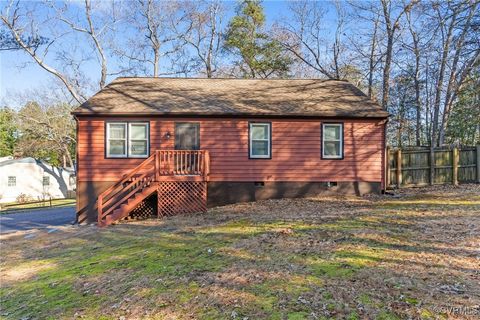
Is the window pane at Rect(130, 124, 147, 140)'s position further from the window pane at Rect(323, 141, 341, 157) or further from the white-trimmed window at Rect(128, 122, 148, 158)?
the window pane at Rect(323, 141, 341, 157)

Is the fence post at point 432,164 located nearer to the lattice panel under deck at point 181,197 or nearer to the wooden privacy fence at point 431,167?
the wooden privacy fence at point 431,167

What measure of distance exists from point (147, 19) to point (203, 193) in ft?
73.1

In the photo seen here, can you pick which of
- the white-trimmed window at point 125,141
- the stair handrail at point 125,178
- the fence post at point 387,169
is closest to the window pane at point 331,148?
the fence post at point 387,169

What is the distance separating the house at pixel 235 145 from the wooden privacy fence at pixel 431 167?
1502mm

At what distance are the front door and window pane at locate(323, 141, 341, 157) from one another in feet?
16.1

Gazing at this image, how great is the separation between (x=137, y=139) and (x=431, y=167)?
1203cm

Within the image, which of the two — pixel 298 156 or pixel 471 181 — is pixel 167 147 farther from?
pixel 471 181

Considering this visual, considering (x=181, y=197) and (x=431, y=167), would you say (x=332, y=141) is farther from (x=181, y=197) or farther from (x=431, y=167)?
(x=181, y=197)

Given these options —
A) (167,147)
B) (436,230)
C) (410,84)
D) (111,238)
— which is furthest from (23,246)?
(410,84)

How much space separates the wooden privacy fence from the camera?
13500mm

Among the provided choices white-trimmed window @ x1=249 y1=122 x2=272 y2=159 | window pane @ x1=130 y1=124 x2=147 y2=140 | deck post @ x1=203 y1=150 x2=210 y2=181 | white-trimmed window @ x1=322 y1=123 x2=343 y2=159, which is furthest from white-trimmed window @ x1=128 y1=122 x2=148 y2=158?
white-trimmed window @ x1=322 y1=123 x2=343 y2=159

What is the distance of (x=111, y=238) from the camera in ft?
27.6

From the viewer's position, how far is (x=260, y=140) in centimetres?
1225

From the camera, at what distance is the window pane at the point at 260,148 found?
1224 cm
